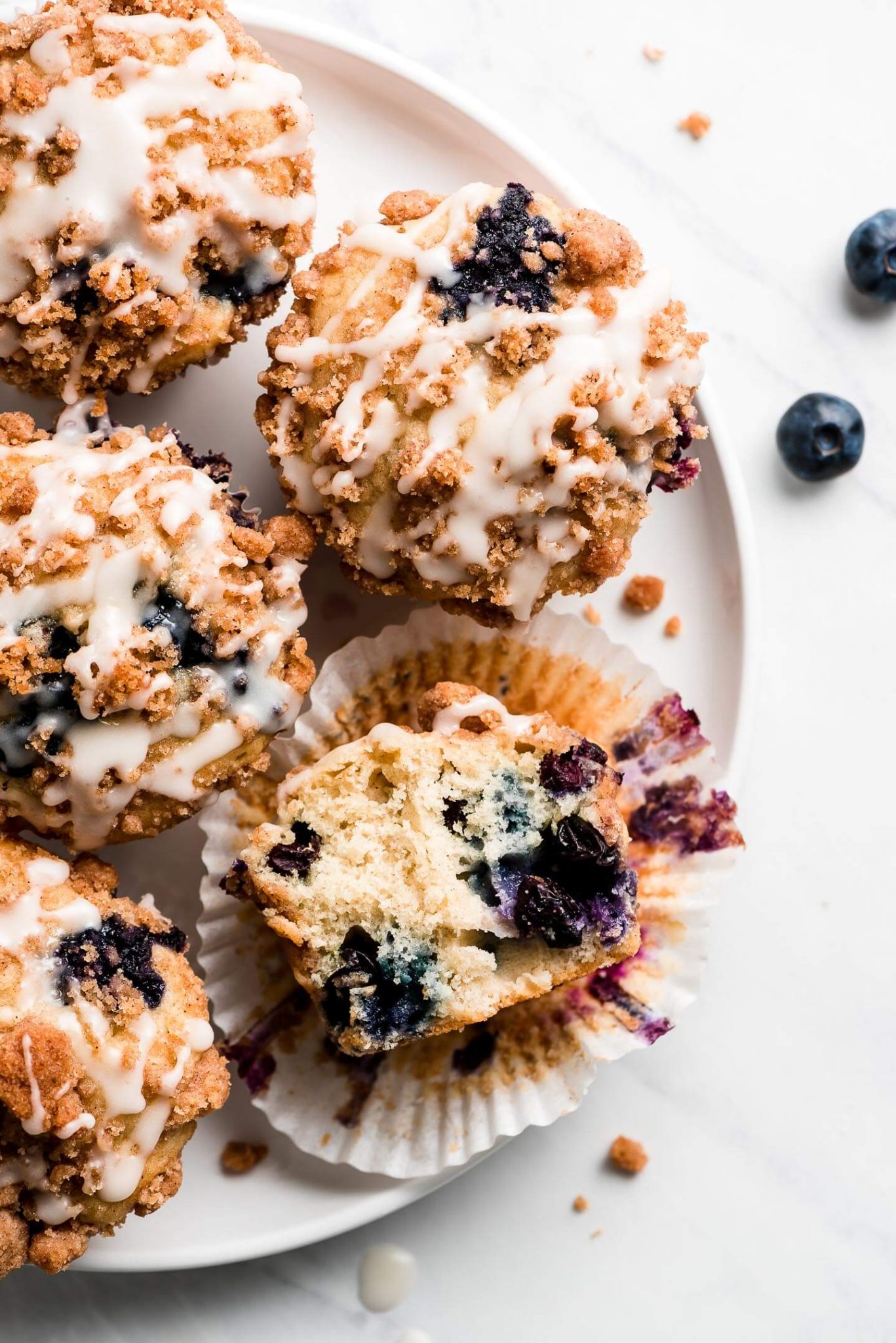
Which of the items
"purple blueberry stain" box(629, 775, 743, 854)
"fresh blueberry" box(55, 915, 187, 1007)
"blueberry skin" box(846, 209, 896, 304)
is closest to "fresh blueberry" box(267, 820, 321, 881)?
"fresh blueberry" box(55, 915, 187, 1007)

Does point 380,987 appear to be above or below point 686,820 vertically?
below

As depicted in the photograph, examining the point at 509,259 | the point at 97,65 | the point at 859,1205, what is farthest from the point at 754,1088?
the point at 97,65

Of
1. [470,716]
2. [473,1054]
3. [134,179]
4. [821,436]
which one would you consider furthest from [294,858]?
[821,436]

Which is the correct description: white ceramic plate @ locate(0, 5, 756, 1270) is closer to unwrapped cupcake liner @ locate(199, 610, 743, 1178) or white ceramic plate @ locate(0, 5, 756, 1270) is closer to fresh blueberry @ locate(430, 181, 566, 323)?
unwrapped cupcake liner @ locate(199, 610, 743, 1178)

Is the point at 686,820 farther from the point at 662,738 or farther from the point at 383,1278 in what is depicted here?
the point at 383,1278

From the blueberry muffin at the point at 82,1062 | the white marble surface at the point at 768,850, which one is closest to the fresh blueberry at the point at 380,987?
the blueberry muffin at the point at 82,1062
